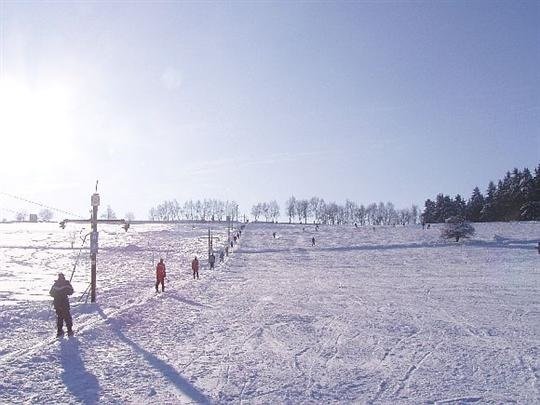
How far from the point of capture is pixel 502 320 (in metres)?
15.4

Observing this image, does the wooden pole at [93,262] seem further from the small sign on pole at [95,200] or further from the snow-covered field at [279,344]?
the snow-covered field at [279,344]

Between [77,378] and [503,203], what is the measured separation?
105 meters

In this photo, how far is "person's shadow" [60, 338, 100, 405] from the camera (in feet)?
25.5

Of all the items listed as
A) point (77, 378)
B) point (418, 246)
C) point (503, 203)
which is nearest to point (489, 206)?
point (503, 203)

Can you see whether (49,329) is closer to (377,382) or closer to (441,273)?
(377,382)

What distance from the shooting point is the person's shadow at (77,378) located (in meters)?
7.77

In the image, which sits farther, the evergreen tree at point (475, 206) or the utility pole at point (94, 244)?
the evergreen tree at point (475, 206)

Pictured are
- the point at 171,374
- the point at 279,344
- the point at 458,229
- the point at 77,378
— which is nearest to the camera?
the point at 77,378

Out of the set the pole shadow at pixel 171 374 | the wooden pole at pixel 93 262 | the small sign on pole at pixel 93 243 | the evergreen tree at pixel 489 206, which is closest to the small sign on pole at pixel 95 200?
the wooden pole at pixel 93 262

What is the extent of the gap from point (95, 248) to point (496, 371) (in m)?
14.9

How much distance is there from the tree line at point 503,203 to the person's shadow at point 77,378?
84147 mm

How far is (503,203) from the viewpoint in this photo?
101 meters

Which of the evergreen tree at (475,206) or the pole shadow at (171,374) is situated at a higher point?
the evergreen tree at (475,206)

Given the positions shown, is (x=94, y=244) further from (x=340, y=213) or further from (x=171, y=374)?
(x=340, y=213)
